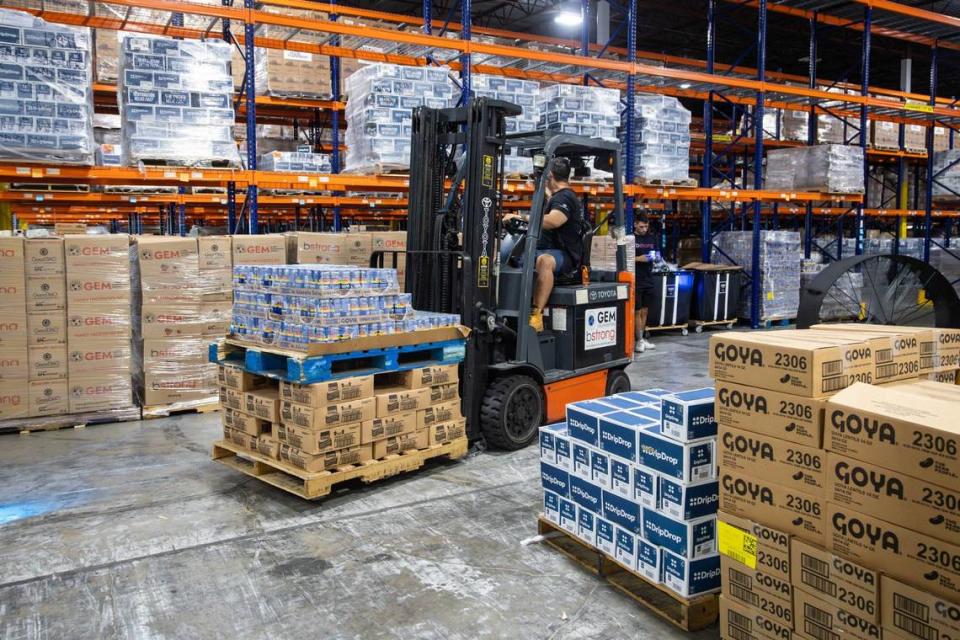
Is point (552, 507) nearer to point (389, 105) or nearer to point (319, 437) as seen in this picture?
point (319, 437)

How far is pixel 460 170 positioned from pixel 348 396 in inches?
80.2

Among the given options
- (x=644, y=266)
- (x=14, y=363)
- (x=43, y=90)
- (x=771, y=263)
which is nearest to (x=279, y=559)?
(x=14, y=363)

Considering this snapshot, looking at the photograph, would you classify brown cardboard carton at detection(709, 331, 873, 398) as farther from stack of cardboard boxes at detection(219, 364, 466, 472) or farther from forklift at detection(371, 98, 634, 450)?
forklift at detection(371, 98, 634, 450)

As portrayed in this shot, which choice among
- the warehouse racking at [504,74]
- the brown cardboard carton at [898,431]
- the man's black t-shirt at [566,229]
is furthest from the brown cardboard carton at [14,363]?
the brown cardboard carton at [898,431]

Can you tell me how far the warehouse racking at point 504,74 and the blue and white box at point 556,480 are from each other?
511 cm

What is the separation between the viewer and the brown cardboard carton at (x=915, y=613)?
6.78 feet

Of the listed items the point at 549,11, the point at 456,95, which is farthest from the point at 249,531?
the point at 549,11

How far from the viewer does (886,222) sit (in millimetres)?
20859

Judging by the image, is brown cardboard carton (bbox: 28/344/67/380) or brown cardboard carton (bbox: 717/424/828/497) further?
brown cardboard carton (bbox: 28/344/67/380)

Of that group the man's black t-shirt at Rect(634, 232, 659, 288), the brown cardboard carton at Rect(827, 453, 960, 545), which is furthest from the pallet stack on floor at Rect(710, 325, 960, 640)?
the man's black t-shirt at Rect(634, 232, 659, 288)

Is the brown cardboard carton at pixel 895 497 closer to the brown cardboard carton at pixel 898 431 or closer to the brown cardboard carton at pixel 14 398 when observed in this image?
the brown cardboard carton at pixel 898 431

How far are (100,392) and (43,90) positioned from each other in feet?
8.68

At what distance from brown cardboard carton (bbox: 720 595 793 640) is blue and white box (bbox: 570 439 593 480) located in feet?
3.04

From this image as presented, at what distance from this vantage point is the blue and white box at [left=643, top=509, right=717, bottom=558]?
3.02 m
